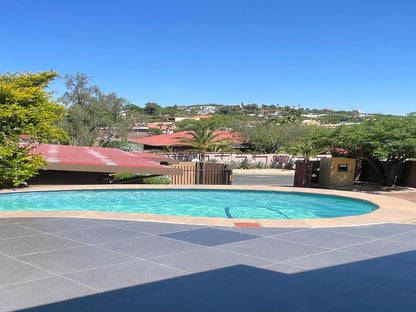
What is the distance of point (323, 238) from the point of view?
791cm

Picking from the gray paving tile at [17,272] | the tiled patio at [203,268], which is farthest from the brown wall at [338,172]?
the gray paving tile at [17,272]

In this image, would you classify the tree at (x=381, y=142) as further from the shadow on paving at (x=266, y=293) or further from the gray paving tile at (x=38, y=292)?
the gray paving tile at (x=38, y=292)

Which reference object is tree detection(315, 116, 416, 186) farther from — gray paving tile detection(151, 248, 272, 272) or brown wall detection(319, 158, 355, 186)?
gray paving tile detection(151, 248, 272, 272)

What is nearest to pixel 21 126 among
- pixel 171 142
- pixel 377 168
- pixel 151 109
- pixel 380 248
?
pixel 380 248

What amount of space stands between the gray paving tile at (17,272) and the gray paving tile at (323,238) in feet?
14.1

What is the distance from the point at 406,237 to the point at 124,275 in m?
5.64

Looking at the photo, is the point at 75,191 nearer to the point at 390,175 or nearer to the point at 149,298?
the point at 149,298

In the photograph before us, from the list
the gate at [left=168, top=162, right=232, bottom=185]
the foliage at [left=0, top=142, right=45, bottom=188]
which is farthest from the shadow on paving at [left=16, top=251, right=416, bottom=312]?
the gate at [left=168, top=162, right=232, bottom=185]

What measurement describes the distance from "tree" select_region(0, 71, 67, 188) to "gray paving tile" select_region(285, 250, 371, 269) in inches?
447

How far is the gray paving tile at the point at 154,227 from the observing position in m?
8.42

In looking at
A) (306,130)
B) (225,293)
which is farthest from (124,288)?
(306,130)

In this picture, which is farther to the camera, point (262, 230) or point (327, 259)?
point (262, 230)

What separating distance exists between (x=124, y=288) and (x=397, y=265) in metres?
3.95

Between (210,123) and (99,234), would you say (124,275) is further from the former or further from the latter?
(210,123)
